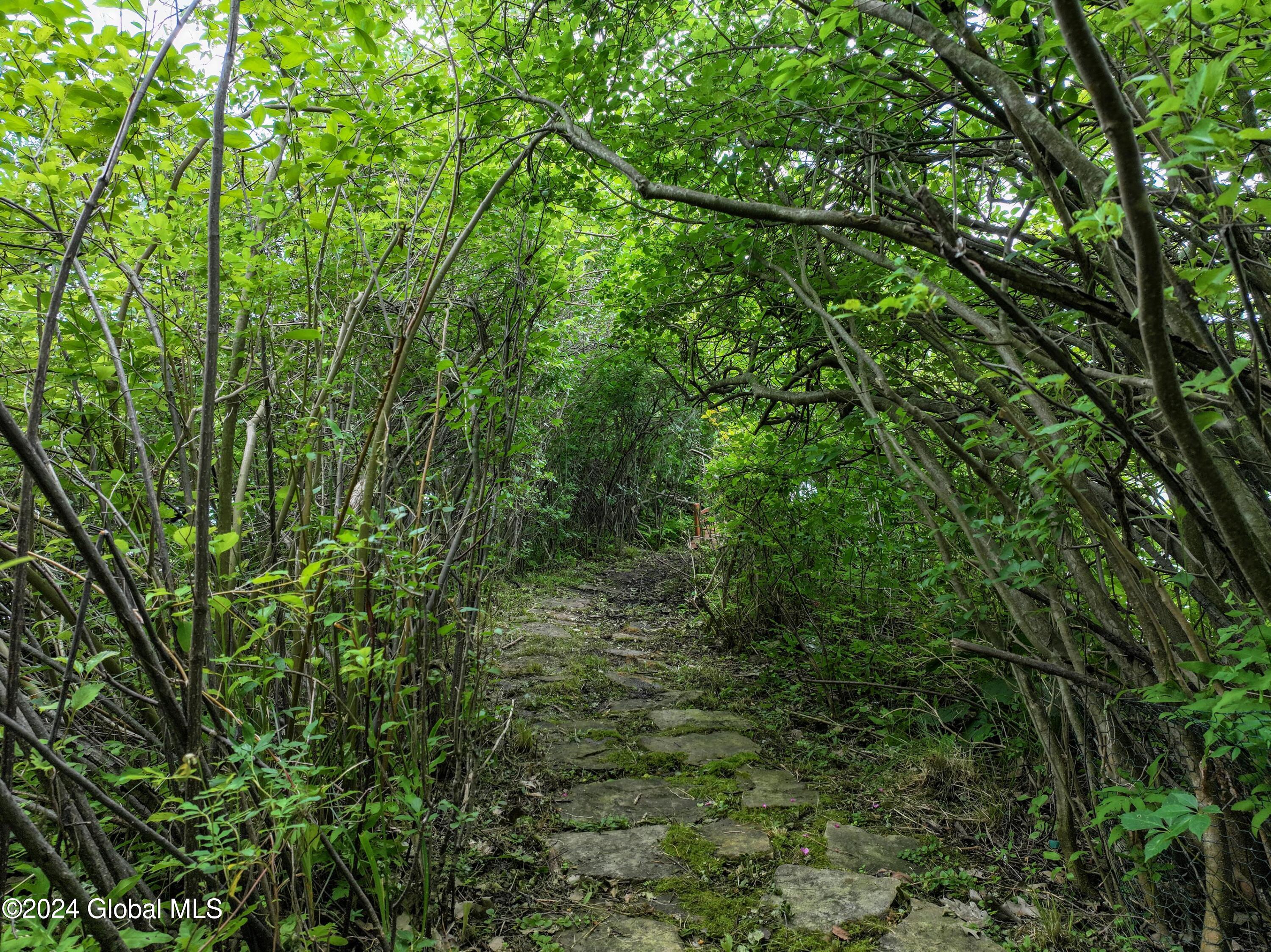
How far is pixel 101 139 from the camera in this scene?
155 centimetres

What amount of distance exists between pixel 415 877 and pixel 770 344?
2972 mm

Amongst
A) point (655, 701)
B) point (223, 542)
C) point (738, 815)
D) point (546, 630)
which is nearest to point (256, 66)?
point (223, 542)

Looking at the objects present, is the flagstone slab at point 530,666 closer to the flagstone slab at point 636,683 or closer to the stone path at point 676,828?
the stone path at point 676,828

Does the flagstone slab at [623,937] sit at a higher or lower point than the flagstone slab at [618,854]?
higher

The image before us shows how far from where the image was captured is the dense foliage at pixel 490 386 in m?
1.17

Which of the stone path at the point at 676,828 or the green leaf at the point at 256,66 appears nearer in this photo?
the green leaf at the point at 256,66

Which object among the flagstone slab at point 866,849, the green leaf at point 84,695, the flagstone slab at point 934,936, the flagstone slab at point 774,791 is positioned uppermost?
the green leaf at point 84,695

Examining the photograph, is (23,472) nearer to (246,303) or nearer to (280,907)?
(246,303)

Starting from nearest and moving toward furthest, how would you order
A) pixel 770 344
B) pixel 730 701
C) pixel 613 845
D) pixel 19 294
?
pixel 19 294
pixel 613 845
pixel 770 344
pixel 730 701

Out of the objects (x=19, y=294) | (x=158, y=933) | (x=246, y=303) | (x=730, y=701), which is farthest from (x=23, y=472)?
(x=730, y=701)

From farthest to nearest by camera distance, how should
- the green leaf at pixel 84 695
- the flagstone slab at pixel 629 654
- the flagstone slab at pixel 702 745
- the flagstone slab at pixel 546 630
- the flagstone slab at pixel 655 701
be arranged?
the flagstone slab at pixel 546 630, the flagstone slab at pixel 629 654, the flagstone slab at pixel 655 701, the flagstone slab at pixel 702 745, the green leaf at pixel 84 695

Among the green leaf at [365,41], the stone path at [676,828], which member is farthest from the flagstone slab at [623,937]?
the green leaf at [365,41]

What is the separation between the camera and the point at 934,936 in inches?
75.7

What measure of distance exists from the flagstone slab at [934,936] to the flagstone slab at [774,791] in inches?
29.4
